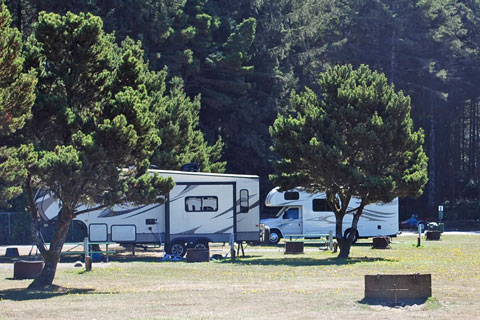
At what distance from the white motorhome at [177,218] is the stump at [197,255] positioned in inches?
83.8

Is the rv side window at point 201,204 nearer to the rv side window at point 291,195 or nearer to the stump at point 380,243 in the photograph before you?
the stump at point 380,243

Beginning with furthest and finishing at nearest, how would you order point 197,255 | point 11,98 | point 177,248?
point 177,248
point 197,255
point 11,98

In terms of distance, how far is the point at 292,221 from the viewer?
1665 inches

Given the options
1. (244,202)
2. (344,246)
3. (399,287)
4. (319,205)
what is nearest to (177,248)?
(244,202)

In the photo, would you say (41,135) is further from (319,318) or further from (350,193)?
(350,193)

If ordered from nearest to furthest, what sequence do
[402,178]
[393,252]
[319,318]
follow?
[319,318], [402,178], [393,252]

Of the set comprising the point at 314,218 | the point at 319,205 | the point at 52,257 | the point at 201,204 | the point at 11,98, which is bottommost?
the point at 52,257

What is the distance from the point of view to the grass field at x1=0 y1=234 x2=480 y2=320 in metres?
16.6

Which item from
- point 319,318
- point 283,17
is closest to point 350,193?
point 319,318

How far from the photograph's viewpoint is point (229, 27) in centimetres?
6022

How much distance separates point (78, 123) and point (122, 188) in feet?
7.10

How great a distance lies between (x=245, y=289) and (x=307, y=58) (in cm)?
4822

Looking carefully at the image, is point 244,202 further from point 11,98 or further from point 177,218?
point 11,98

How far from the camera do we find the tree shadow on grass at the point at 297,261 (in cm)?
2911
